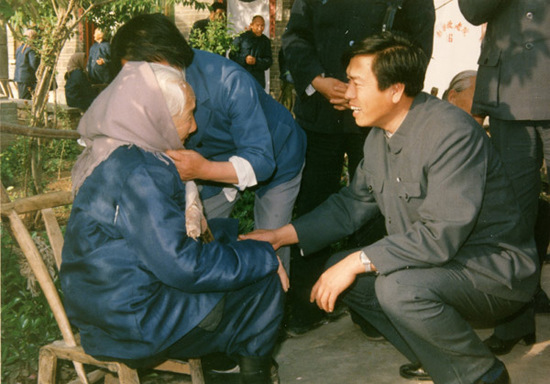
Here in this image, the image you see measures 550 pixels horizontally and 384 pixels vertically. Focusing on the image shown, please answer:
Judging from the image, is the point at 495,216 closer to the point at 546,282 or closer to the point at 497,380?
the point at 497,380

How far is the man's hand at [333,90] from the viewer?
342 cm

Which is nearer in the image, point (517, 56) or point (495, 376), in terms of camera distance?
point (495, 376)

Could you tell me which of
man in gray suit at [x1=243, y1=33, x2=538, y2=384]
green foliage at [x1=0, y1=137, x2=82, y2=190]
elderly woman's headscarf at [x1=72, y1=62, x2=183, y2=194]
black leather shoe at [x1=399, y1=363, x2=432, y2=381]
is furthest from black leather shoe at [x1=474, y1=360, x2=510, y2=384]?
green foliage at [x1=0, y1=137, x2=82, y2=190]

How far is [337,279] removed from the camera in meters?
2.63

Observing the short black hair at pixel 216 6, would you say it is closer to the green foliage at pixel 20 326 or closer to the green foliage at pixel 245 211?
the green foliage at pixel 245 211

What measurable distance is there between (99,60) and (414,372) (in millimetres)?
9886

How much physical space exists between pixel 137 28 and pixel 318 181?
1.58 m

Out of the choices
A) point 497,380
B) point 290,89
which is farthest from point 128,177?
point 290,89

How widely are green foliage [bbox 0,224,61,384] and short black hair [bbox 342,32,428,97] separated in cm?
231

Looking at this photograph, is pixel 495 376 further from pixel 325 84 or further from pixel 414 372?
pixel 325 84

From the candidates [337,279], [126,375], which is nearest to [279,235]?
[337,279]

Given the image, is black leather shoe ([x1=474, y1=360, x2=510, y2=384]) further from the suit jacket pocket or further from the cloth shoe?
the suit jacket pocket

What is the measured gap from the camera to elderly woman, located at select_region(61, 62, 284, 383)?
217 cm

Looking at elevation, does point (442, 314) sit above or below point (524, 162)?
below
